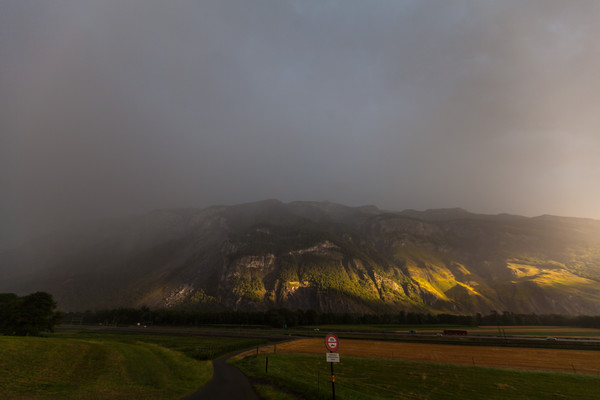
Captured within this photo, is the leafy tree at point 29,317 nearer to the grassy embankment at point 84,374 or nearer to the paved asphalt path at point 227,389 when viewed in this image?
the grassy embankment at point 84,374

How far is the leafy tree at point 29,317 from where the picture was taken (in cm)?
6419

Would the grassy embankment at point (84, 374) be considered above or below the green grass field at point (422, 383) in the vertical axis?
above

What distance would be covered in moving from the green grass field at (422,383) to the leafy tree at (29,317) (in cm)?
6847

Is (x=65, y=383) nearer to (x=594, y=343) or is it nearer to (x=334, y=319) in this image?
(x=594, y=343)

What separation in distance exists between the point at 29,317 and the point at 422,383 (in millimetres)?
90612

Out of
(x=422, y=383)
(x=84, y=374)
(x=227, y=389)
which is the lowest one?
(x=422, y=383)

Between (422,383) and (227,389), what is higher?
(227,389)

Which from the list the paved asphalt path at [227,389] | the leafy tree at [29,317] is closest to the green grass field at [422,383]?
the paved asphalt path at [227,389]

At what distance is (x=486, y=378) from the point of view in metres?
30.4

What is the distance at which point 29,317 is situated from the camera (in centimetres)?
6569

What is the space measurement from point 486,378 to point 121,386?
37.8 meters

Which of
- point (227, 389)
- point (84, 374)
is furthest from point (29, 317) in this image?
point (227, 389)

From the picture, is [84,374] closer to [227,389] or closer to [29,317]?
[227,389]

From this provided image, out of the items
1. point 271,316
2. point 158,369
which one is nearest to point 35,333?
point 158,369
